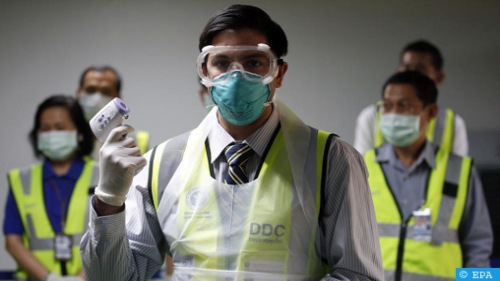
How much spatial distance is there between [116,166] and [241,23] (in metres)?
0.46

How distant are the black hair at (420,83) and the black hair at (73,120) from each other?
5.15 ft

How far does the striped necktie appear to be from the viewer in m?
1.54

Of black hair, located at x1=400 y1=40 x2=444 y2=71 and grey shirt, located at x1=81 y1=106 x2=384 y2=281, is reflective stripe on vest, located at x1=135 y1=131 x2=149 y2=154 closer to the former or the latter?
black hair, located at x1=400 y1=40 x2=444 y2=71

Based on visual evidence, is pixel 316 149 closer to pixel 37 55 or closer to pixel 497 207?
pixel 497 207

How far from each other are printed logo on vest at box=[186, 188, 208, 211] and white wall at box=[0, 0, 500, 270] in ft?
5.13

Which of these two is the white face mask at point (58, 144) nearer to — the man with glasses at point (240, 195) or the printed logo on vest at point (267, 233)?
the man with glasses at point (240, 195)

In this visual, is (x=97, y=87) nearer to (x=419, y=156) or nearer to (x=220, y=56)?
(x=419, y=156)

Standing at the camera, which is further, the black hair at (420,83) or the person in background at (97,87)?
the person in background at (97,87)

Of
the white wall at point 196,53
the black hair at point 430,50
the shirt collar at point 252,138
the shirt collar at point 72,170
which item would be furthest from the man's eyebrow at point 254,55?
the shirt collar at point 72,170

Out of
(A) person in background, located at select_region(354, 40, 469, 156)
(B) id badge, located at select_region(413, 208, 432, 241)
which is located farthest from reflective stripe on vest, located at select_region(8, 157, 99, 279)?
(B) id badge, located at select_region(413, 208, 432, 241)

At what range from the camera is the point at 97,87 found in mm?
3291

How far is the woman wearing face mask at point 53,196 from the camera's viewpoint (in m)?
3.14

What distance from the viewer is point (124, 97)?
3275 mm

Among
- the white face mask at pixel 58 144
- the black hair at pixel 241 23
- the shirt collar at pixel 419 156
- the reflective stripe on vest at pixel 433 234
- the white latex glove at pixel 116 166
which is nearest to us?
the white latex glove at pixel 116 166
